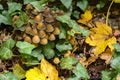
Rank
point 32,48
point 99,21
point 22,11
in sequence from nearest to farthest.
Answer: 1. point 32,48
2. point 22,11
3. point 99,21

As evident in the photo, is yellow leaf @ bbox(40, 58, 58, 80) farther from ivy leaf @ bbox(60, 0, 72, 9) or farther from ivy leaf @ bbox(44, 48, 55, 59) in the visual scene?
ivy leaf @ bbox(60, 0, 72, 9)

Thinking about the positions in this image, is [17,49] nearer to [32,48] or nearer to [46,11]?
[32,48]

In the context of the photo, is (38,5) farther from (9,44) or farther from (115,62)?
(115,62)

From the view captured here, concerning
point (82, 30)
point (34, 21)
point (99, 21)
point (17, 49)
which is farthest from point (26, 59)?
point (99, 21)

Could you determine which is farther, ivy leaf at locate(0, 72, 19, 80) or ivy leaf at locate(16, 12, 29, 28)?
ivy leaf at locate(16, 12, 29, 28)

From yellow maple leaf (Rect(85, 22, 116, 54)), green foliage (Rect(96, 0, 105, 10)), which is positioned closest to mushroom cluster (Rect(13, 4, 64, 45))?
yellow maple leaf (Rect(85, 22, 116, 54))

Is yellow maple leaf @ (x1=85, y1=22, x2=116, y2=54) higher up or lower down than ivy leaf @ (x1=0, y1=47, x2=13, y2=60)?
higher up

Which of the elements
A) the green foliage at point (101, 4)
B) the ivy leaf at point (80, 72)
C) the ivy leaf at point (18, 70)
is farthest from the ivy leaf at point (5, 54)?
the green foliage at point (101, 4)
